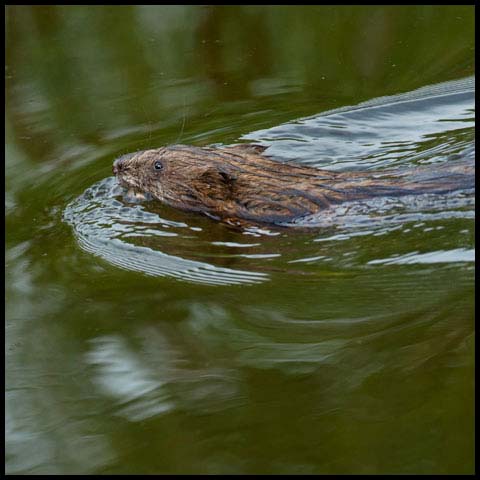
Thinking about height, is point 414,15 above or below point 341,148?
above

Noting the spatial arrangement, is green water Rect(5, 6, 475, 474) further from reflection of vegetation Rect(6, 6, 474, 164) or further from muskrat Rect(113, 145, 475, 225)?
muskrat Rect(113, 145, 475, 225)

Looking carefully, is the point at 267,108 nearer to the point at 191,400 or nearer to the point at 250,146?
the point at 250,146

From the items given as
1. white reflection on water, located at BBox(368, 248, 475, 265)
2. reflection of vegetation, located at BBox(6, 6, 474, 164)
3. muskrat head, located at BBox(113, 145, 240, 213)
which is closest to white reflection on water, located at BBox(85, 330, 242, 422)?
white reflection on water, located at BBox(368, 248, 475, 265)

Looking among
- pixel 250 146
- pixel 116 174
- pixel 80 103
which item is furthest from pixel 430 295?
pixel 80 103

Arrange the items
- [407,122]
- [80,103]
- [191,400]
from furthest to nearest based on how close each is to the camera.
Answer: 1. [80,103]
2. [407,122]
3. [191,400]

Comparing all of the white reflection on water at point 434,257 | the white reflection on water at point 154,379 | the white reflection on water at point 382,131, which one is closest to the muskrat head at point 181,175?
the white reflection on water at point 382,131

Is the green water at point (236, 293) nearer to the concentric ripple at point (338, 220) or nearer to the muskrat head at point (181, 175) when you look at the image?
the concentric ripple at point (338, 220)
